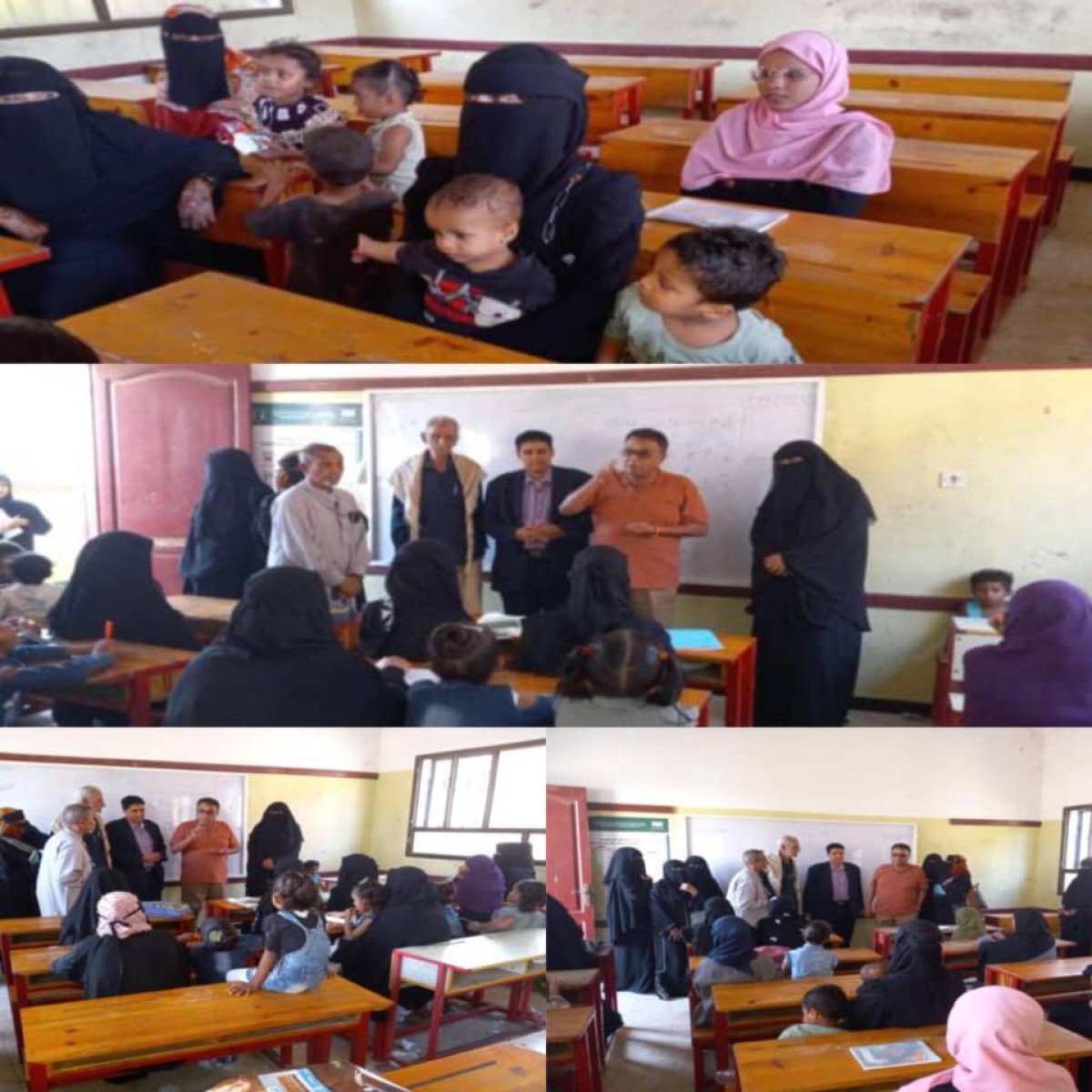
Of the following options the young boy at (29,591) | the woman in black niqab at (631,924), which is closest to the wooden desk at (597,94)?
the young boy at (29,591)

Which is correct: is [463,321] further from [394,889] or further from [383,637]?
[394,889]

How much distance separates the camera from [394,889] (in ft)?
7.00

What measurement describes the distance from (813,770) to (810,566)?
499 mm

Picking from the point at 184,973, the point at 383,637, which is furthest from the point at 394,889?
the point at 383,637

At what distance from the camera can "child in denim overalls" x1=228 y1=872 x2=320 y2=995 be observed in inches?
83.2

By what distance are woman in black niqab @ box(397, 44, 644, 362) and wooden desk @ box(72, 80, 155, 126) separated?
2.30 feet

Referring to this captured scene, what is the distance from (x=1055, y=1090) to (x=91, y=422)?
189 centimetres

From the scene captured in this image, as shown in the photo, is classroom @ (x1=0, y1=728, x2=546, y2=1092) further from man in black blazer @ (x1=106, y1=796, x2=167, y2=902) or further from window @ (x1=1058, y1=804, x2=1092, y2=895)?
window @ (x1=1058, y1=804, x2=1092, y2=895)

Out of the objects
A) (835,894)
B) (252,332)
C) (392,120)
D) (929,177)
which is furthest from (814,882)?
(392,120)

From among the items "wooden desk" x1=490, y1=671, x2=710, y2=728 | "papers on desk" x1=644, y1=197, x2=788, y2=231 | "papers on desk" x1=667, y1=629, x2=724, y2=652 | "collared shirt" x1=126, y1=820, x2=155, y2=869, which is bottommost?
"collared shirt" x1=126, y1=820, x2=155, y2=869

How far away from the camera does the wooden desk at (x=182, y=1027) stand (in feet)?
6.60

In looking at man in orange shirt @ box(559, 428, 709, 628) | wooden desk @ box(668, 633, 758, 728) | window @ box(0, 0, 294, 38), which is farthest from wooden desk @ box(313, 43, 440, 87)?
wooden desk @ box(668, 633, 758, 728)

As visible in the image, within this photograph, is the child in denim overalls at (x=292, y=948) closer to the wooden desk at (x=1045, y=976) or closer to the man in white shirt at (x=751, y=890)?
the man in white shirt at (x=751, y=890)

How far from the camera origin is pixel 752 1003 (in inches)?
81.8
